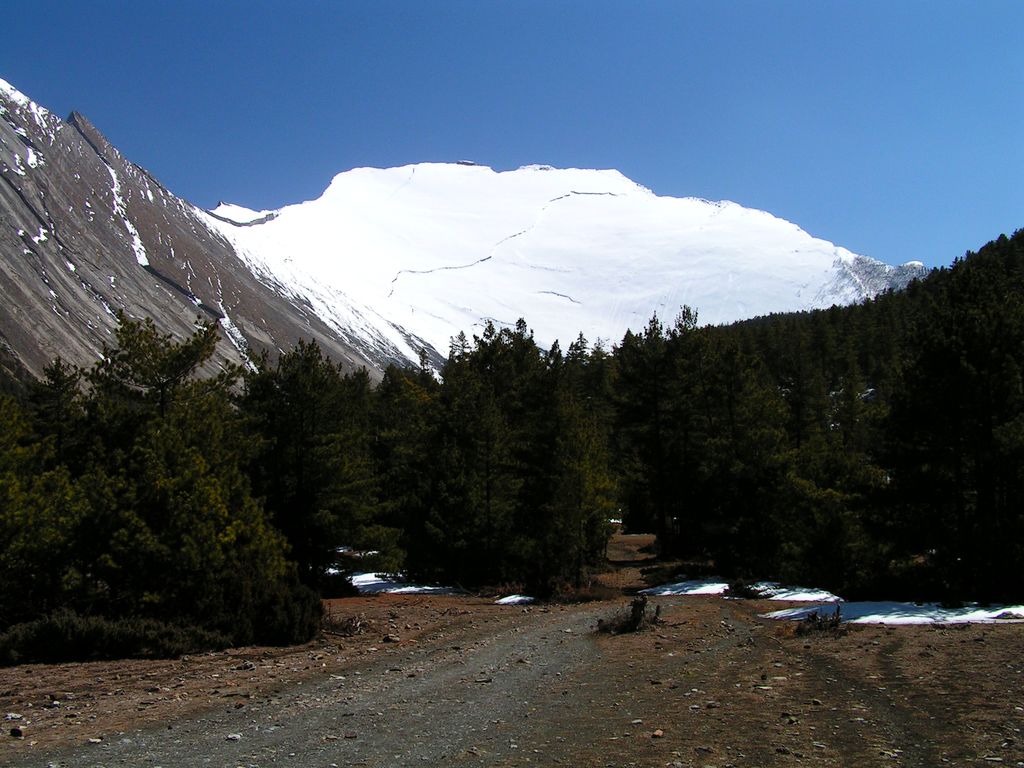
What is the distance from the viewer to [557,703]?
8.92 metres

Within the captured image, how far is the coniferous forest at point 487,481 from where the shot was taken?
1466cm

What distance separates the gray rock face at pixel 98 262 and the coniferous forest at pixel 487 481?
59.8 metres

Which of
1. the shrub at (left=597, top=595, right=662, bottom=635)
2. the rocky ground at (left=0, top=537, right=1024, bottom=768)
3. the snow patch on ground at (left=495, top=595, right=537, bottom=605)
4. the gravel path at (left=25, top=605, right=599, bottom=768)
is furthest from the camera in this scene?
the snow patch on ground at (left=495, top=595, right=537, bottom=605)

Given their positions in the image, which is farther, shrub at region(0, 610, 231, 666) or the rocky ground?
shrub at region(0, 610, 231, 666)

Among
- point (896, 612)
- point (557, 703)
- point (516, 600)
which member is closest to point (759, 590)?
point (516, 600)

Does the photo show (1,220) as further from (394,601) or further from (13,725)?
(13,725)

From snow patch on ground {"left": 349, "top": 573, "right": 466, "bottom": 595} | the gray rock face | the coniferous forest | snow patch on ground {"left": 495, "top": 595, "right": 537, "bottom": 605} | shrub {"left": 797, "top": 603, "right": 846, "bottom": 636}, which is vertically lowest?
snow patch on ground {"left": 349, "top": 573, "right": 466, "bottom": 595}

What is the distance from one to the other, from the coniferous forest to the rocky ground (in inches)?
96.9

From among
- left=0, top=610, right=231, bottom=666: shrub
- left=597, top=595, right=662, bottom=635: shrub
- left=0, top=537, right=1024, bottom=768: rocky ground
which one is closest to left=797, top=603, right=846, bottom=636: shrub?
left=0, top=537, right=1024, bottom=768: rocky ground

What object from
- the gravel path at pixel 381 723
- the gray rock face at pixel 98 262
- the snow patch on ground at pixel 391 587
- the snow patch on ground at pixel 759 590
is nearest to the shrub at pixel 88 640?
the gravel path at pixel 381 723

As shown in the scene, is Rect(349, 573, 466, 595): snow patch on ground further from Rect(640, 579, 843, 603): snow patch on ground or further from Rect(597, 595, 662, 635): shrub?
Rect(597, 595, 662, 635): shrub

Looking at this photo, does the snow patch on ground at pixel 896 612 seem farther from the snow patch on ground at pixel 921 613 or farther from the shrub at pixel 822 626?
the shrub at pixel 822 626

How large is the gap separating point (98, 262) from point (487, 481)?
108733mm

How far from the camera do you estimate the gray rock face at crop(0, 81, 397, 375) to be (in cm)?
9725
